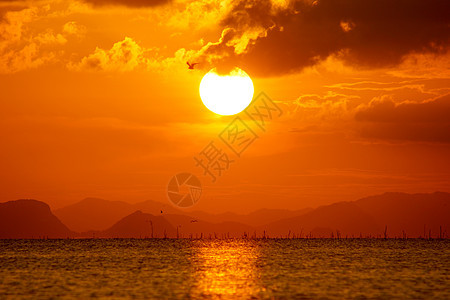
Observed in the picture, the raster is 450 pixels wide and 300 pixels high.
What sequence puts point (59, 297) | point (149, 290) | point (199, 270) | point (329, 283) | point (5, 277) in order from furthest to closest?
point (199, 270) < point (5, 277) < point (329, 283) < point (149, 290) < point (59, 297)

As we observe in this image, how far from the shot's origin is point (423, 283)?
122m

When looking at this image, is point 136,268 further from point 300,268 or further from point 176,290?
point 176,290

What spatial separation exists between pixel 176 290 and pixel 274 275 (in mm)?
36045

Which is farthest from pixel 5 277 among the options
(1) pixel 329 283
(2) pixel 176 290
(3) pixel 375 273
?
(3) pixel 375 273

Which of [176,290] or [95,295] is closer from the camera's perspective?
[95,295]

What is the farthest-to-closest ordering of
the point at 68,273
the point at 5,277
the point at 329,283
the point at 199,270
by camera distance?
the point at 199,270 → the point at 68,273 → the point at 5,277 → the point at 329,283

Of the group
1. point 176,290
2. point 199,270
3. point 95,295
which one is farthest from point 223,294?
point 199,270

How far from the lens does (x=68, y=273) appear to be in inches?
5586

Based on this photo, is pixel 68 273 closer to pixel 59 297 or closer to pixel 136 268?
pixel 136 268

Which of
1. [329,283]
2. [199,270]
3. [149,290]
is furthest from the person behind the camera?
[199,270]

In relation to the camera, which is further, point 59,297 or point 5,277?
point 5,277

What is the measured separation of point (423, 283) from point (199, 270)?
4984cm

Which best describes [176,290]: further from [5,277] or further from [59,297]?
[5,277]

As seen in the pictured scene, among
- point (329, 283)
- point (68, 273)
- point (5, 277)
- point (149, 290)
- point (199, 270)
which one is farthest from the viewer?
point (199, 270)
